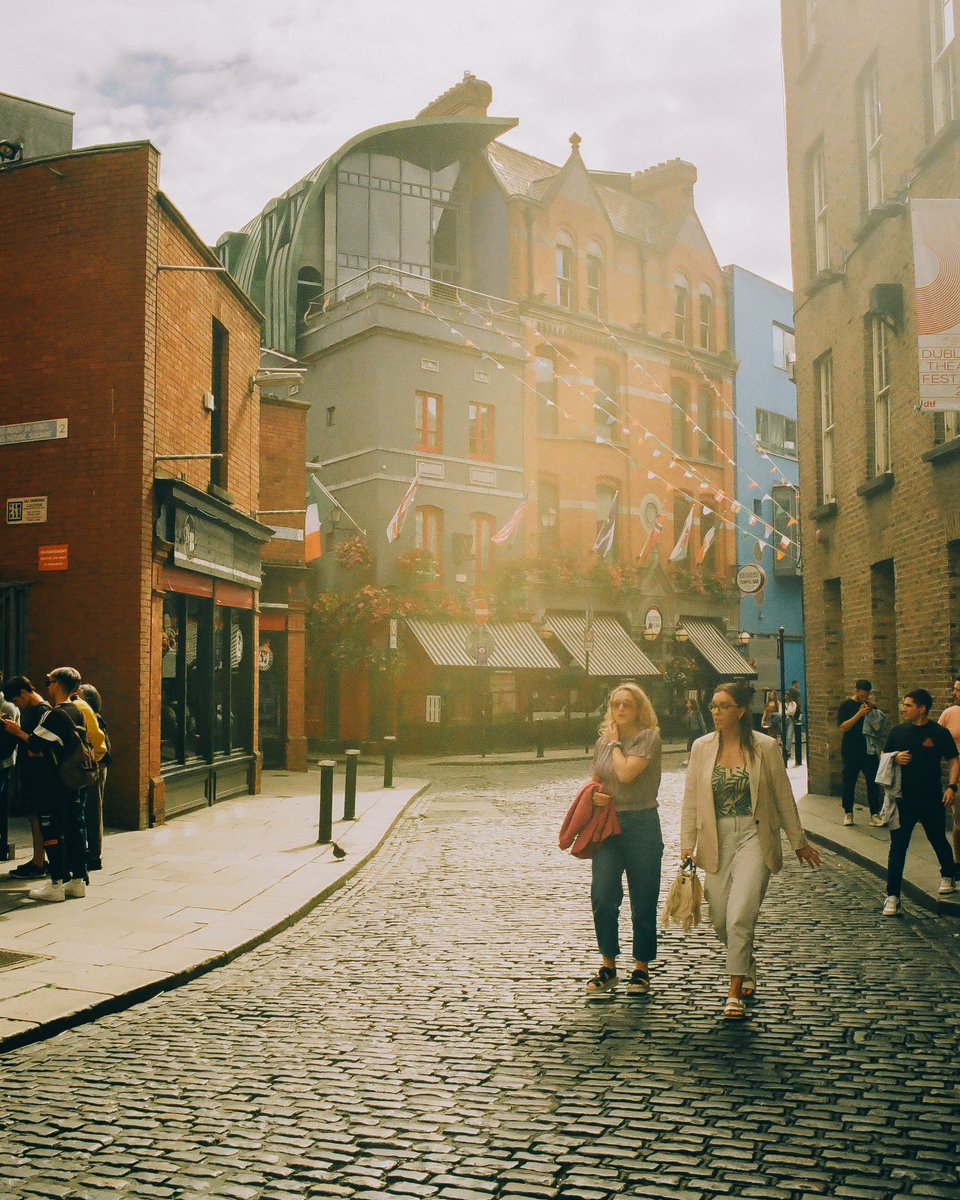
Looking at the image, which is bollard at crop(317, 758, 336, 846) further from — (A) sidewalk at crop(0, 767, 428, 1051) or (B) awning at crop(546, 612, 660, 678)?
(B) awning at crop(546, 612, 660, 678)

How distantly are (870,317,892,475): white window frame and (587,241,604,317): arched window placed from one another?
64.5 feet

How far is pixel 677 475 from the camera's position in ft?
119

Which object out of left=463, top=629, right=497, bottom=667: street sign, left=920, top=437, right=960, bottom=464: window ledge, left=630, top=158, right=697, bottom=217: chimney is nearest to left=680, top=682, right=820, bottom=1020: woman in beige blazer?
left=920, top=437, right=960, bottom=464: window ledge

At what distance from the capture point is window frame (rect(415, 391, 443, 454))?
29406mm

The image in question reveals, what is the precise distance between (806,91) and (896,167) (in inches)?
195

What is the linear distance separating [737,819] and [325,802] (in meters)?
6.72

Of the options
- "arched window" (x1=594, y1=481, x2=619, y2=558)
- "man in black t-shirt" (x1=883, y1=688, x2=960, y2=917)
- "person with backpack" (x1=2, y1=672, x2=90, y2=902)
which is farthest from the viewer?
"arched window" (x1=594, y1=481, x2=619, y2=558)

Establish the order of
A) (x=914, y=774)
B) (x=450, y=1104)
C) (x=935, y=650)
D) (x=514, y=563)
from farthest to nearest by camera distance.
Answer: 1. (x=514, y=563)
2. (x=935, y=650)
3. (x=914, y=774)
4. (x=450, y=1104)

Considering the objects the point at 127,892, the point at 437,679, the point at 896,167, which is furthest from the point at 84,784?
the point at 437,679

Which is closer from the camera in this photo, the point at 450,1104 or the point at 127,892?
the point at 450,1104

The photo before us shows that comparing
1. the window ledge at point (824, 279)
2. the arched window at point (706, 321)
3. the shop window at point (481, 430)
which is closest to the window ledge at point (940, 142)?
the window ledge at point (824, 279)

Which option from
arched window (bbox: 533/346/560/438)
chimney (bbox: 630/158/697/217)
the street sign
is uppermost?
chimney (bbox: 630/158/697/217)

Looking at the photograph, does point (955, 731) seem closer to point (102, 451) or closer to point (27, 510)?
point (102, 451)

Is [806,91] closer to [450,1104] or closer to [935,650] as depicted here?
[935,650]
